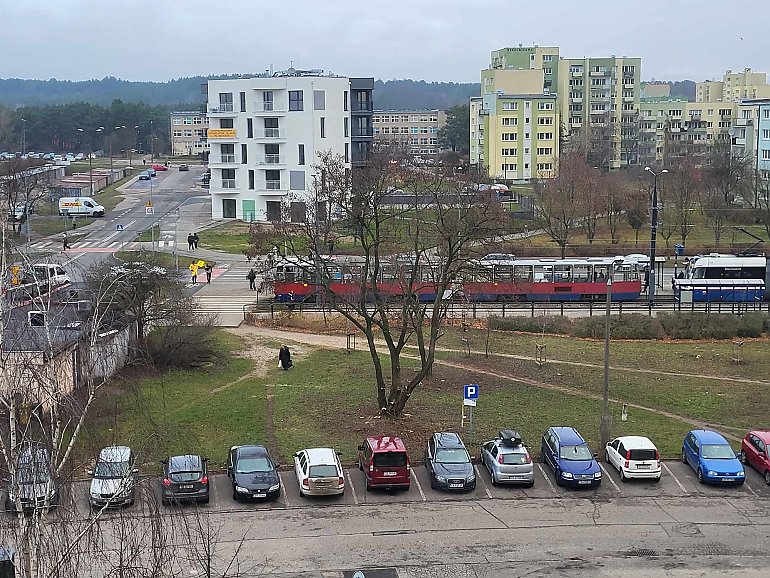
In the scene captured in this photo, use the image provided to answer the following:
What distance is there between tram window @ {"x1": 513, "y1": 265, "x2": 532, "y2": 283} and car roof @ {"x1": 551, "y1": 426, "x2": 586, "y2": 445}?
2422 centimetres

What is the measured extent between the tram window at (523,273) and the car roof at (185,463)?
29.4m

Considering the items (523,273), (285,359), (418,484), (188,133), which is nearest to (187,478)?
(418,484)

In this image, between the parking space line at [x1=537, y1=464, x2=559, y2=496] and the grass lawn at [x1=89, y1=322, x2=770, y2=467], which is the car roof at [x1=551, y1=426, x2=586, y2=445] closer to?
the parking space line at [x1=537, y1=464, x2=559, y2=496]

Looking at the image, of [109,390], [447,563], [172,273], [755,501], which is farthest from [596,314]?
[109,390]

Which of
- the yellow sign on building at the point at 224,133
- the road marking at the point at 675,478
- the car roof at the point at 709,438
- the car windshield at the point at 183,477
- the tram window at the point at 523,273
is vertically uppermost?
the yellow sign on building at the point at 224,133

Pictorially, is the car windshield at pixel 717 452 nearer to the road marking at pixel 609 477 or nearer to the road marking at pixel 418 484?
the road marking at pixel 609 477

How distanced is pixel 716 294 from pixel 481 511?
3183 centimetres

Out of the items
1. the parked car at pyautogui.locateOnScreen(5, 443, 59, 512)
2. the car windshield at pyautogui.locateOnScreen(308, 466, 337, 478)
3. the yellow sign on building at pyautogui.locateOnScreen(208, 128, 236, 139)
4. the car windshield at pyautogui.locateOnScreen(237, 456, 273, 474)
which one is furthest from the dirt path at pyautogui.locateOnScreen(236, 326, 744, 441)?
the yellow sign on building at pyautogui.locateOnScreen(208, 128, 236, 139)

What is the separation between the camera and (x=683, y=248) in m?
64.3

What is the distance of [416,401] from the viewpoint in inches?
1200

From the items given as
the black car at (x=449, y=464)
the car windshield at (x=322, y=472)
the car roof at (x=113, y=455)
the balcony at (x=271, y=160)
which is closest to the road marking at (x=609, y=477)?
the black car at (x=449, y=464)

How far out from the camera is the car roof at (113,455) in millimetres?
13677

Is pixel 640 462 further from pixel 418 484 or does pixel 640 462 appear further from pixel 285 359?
pixel 285 359

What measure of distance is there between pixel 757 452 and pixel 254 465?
12.3m
